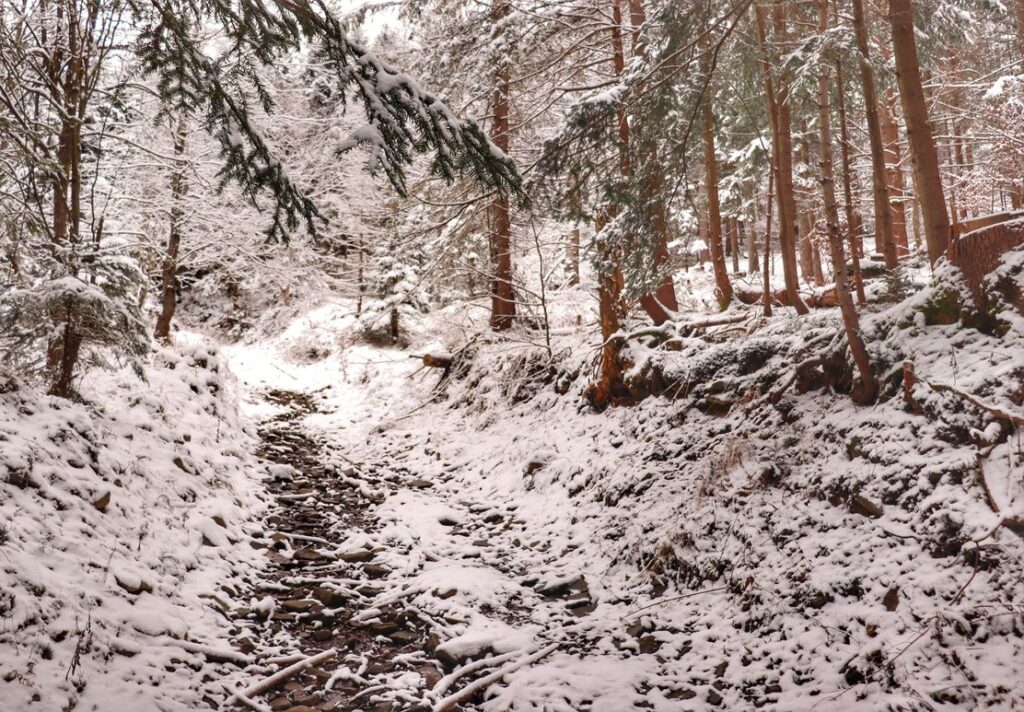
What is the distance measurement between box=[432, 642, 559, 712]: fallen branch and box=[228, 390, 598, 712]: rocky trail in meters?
0.01

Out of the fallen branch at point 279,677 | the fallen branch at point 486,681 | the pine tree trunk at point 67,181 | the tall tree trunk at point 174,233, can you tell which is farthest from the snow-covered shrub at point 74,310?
the tall tree trunk at point 174,233

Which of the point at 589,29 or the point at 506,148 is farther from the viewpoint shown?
the point at 506,148

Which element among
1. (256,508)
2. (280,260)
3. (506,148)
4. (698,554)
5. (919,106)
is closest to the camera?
(698,554)

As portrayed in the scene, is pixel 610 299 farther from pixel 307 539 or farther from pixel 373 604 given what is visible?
pixel 373 604

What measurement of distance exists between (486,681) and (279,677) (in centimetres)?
163

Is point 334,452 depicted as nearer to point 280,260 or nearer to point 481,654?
point 280,260

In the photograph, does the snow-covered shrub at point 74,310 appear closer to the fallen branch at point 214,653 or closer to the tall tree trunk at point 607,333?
→ the fallen branch at point 214,653

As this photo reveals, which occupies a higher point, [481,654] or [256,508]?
[256,508]

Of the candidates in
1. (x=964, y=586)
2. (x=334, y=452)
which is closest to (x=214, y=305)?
(x=334, y=452)

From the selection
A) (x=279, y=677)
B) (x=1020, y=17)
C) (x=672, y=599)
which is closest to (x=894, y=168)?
(x=1020, y=17)

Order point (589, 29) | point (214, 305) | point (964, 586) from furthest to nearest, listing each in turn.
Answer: point (214, 305) → point (589, 29) → point (964, 586)

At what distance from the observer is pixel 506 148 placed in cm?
1199

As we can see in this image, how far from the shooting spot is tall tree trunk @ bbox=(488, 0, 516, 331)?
35.7ft

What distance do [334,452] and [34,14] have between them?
305 inches
